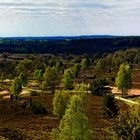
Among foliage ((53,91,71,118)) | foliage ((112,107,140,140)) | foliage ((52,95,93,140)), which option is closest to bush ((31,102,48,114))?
foliage ((53,91,71,118))

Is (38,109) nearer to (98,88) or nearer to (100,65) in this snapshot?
(98,88)

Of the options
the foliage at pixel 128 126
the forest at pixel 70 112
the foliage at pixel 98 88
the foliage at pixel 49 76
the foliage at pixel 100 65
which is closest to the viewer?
the foliage at pixel 128 126

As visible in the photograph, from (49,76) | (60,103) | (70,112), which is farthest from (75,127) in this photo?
(49,76)

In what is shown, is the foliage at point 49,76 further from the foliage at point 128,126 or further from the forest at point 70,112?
the foliage at point 128,126

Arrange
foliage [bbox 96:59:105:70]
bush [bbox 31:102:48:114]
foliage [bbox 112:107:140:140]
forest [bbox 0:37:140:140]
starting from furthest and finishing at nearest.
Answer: foliage [bbox 96:59:105:70] < bush [bbox 31:102:48:114] < forest [bbox 0:37:140:140] < foliage [bbox 112:107:140:140]

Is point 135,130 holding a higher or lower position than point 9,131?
higher

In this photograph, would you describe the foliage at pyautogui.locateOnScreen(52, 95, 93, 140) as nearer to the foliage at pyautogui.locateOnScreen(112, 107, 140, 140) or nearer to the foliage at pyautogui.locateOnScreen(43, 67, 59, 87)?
the foliage at pyautogui.locateOnScreen(112, 107, 140, 140)

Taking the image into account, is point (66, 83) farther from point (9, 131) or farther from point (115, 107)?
point (9, 131)

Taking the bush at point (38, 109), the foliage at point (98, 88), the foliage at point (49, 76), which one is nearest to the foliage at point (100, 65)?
the foliage at point (49, 76)

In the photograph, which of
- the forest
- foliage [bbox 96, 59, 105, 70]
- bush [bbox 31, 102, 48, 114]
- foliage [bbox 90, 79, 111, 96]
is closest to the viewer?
the forest

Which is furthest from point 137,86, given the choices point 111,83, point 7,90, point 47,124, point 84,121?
point 84,121

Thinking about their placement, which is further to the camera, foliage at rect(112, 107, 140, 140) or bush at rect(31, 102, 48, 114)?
bush at rect(31, 102, 48, 114)
